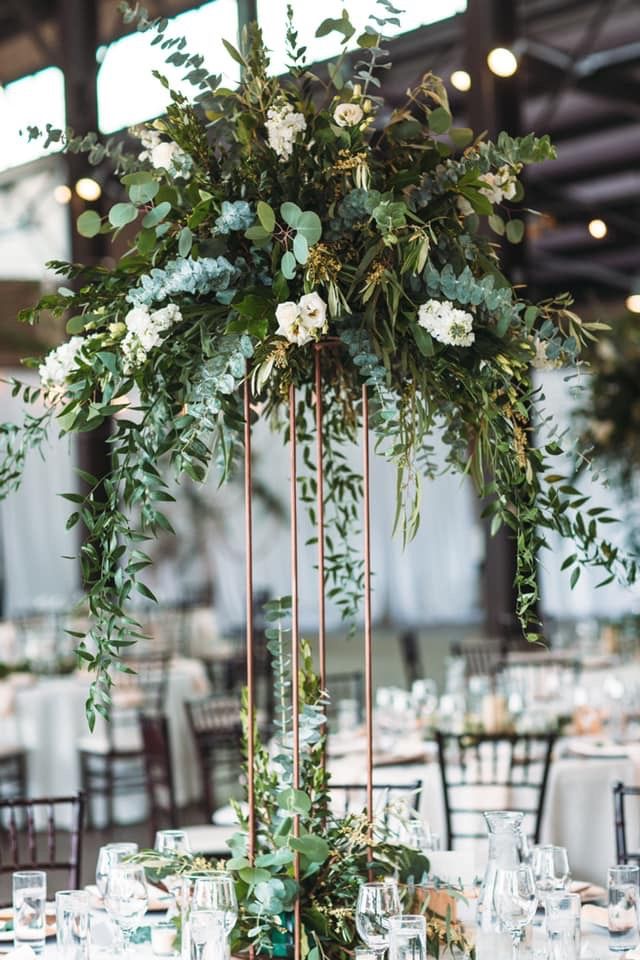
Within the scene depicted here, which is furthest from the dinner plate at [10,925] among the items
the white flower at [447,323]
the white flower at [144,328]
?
the white flower at [447,323]

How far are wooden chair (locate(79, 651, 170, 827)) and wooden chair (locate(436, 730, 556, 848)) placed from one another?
2573mm

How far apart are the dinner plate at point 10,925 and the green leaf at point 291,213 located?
1535mm

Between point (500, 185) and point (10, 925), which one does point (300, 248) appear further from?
point (10, 925)

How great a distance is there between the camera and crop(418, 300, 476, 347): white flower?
221 centimetres

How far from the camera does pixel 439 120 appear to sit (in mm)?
2406

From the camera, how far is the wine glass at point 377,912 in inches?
87.9

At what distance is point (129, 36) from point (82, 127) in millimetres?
1049

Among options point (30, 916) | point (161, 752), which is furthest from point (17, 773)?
point (30, 916)

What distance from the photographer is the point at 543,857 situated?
8.81 ft

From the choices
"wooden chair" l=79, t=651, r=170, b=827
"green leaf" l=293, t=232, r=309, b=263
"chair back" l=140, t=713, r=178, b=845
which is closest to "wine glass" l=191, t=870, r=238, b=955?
"green leaf" l=293, t=232, r=309, b=263

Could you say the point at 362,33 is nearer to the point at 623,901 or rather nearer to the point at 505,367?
the point at 505,367

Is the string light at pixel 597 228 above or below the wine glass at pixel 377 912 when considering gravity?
above

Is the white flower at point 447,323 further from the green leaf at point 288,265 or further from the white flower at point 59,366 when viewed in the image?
the white flower at point 59,366

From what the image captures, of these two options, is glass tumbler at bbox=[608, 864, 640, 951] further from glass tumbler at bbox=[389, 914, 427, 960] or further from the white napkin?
the white napkin
